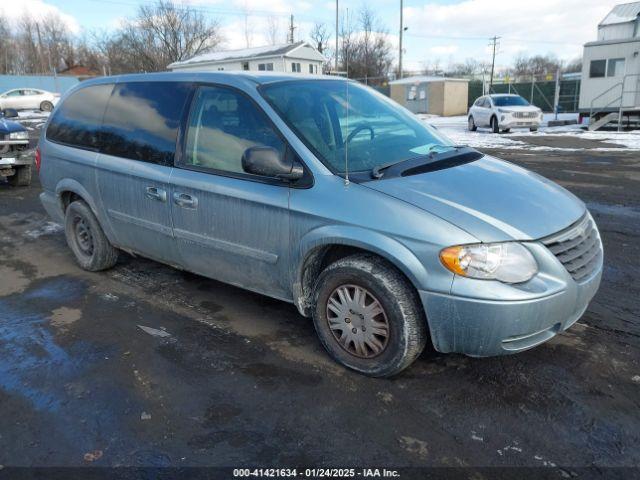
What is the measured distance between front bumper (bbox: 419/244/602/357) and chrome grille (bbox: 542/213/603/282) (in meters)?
0.09

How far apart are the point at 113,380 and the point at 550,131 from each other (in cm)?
2259

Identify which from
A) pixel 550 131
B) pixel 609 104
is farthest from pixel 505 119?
pixel 609 104

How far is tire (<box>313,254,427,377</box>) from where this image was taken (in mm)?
2898

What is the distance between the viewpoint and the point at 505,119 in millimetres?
21016

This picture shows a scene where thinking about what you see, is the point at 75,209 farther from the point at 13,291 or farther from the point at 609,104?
the point at 609,104

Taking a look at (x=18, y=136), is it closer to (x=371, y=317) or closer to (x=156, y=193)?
(x=156, y=193)

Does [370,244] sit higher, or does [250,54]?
[250,54]

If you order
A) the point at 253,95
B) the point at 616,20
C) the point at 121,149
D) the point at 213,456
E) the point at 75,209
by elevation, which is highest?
the point at 616,20

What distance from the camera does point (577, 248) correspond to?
2.97m

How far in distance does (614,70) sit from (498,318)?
24.1 metres

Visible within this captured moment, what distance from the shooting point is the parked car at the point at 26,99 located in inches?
1454

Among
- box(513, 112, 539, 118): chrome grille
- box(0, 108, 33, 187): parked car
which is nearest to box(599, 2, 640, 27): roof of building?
box(513, 112, 539, 118): chrome grille

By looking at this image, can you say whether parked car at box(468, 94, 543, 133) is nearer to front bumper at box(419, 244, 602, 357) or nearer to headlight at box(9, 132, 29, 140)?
headlight at box(9, 132, 29, 140)

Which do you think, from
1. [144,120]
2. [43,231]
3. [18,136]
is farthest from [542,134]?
[144,120]
